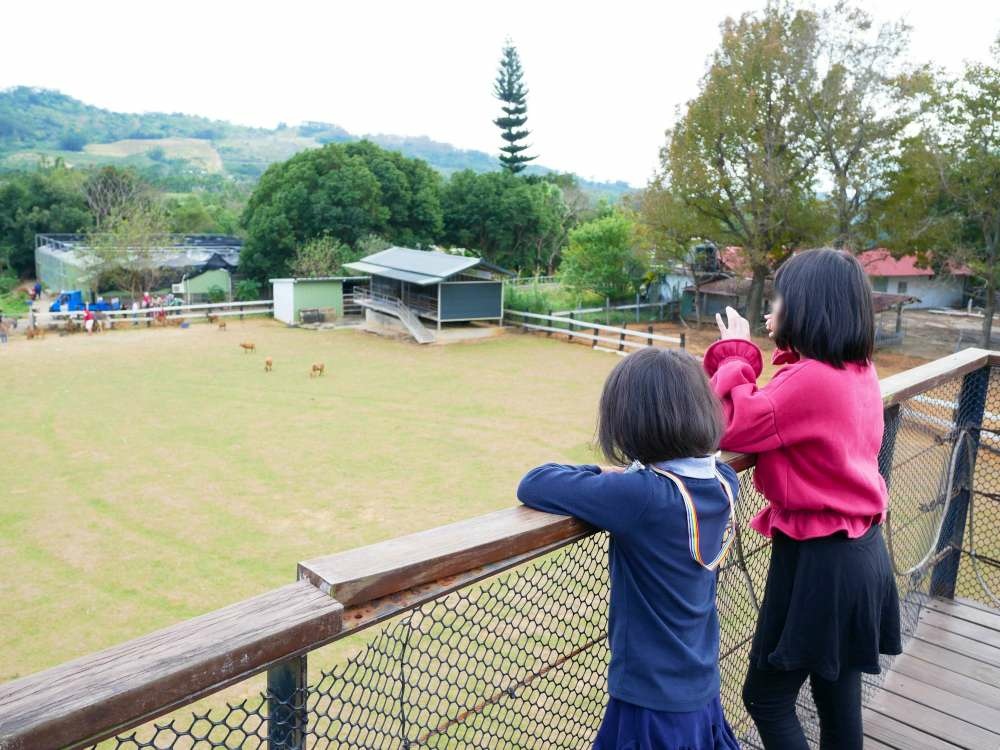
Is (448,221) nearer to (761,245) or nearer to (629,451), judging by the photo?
(761,245)

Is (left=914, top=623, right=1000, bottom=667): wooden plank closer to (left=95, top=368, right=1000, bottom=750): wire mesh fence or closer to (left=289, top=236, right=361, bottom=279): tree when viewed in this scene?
(left=95, top=368, right=1000, bottom=750): wire mesh fence

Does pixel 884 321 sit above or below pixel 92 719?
below

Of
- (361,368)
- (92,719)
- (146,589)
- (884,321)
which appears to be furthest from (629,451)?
(884,321)

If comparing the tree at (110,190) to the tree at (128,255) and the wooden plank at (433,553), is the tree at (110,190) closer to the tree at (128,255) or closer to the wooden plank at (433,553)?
the tree at (128,255)

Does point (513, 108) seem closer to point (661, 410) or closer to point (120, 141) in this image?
point (661, 410)

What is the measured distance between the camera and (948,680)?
3137mm

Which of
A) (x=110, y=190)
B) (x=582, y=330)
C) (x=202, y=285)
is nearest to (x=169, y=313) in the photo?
(x=202, y=285)

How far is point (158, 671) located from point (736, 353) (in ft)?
5.82

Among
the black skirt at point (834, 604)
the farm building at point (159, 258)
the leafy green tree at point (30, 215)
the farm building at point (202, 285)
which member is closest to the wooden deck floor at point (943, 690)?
the black skirt at point (834, 604)

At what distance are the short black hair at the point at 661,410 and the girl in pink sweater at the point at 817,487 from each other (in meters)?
0.37

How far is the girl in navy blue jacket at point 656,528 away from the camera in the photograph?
1.61 metres


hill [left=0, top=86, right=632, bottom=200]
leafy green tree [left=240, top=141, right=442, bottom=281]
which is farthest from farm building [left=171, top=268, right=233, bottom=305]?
hill [left=0, top=86, right=632, bottom=200]

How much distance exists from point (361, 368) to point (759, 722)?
724 inches

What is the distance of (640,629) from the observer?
166cm
